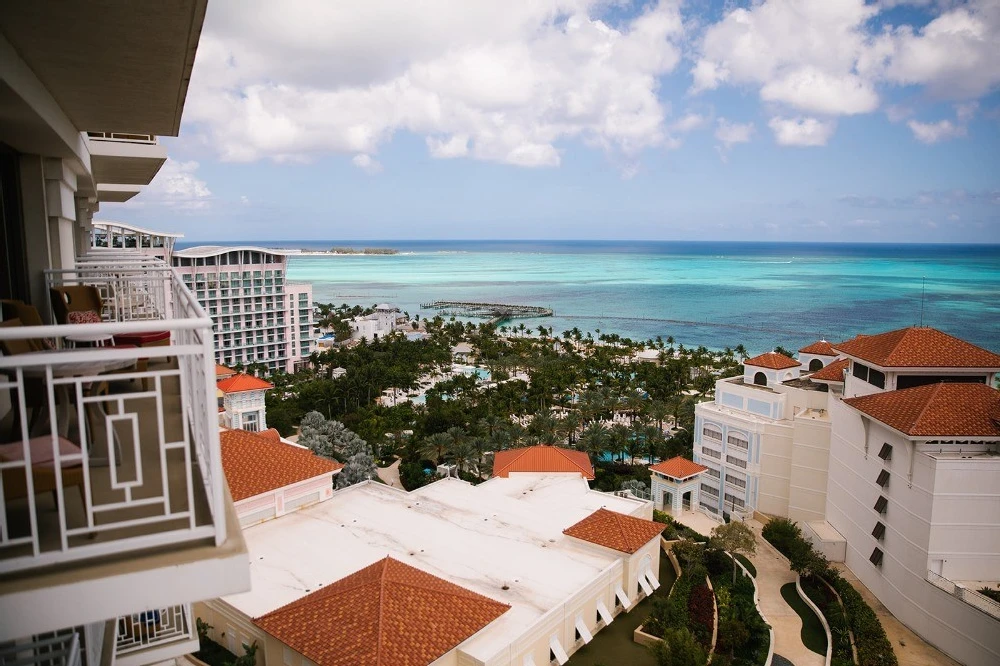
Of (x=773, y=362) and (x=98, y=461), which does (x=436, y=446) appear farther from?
(x=98, y=461)

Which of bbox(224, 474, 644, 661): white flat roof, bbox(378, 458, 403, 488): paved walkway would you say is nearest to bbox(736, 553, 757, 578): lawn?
bbox(224, 474, 644, 661): white flat roof

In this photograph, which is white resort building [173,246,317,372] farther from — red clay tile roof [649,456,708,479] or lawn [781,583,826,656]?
lawn [781,583,826,656]

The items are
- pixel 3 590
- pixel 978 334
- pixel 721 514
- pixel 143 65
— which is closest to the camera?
pixel 3 590

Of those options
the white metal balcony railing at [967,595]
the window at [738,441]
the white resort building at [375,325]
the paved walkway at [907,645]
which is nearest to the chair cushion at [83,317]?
the paved walkway at [907,645]

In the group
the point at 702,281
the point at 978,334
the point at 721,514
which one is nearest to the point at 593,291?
the point at 702,281

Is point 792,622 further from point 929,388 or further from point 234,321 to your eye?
point 234,321

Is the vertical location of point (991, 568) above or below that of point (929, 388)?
below
